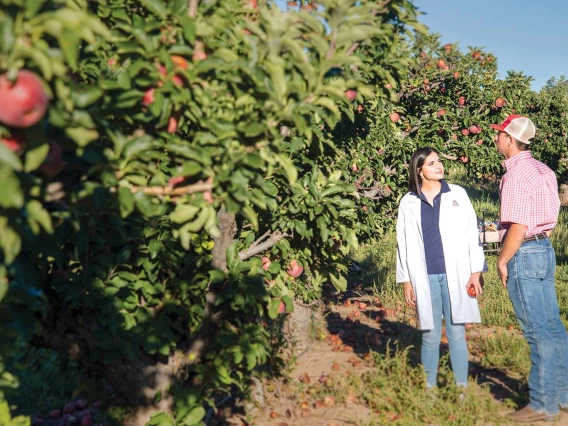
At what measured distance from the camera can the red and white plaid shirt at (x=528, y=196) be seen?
3.75 metres

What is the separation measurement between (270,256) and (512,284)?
5.47 feet

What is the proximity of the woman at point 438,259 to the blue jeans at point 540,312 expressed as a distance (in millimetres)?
289

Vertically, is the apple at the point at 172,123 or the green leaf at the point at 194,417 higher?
the apple at the point at 172,123

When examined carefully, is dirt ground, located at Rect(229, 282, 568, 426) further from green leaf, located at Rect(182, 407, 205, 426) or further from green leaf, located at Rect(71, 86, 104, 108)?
green leaf, located at Rect(71, 86, 104, 108)

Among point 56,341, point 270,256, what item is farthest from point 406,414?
point 56,341

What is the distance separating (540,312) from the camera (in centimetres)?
387

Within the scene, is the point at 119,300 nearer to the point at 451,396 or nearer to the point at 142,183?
the point at 142,183

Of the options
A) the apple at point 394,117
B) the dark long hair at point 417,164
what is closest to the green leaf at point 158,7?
the dark long hair at point 417,164

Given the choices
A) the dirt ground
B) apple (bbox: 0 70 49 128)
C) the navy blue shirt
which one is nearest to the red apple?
the dirt ground

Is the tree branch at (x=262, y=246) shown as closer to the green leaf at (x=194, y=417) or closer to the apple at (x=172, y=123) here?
the green leaf at (x=194, y=417)

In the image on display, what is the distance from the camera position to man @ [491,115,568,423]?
377 cm

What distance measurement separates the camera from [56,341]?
111 inches

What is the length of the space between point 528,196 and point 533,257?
1.35ft

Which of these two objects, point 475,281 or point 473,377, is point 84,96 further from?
point 473,377
